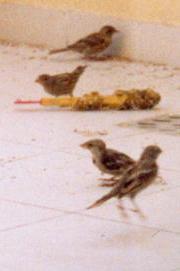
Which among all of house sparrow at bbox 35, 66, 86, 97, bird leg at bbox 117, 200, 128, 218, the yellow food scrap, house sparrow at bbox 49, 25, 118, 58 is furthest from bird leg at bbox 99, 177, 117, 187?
house sparrow at bbox 49, 25, 118, 58

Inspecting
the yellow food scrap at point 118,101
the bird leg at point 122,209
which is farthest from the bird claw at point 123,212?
the yellow food scrap at point 118,101

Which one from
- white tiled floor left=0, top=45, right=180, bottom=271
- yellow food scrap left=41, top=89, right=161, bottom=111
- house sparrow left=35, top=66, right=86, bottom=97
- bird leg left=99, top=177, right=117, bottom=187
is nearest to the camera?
white tiled floor left=0, top=45, right=180, bottom=271

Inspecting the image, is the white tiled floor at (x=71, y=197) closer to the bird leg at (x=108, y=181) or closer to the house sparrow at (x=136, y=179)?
the bird leg at (x=108, y=181)

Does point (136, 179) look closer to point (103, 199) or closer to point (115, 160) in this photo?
point (103, 199)

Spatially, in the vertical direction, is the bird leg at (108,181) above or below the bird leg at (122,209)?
below

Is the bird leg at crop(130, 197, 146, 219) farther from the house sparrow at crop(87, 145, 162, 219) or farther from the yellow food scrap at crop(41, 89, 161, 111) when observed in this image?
the yellow food scrap at crop(41, 89, 161, 111)

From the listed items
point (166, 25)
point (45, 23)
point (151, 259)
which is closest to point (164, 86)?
point (166, 25)
